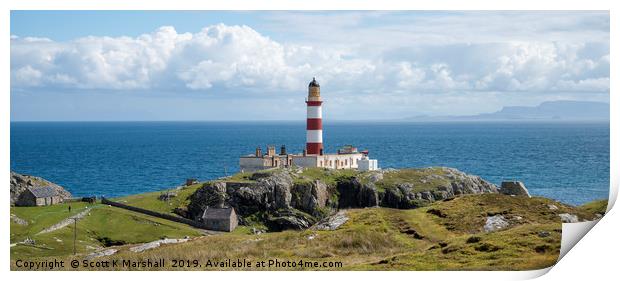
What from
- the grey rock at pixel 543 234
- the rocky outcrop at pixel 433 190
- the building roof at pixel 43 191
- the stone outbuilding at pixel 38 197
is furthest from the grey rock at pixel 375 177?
the grey rock at pixel 543 234

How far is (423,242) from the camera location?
2167 inches

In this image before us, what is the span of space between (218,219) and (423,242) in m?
29.4

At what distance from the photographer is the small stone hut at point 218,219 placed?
7942 centimetres

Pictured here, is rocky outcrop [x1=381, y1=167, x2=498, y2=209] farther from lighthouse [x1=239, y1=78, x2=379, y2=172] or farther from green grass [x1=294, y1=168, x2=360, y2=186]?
lighthouse [x1=239, y1=78, x2=379, y2=172]

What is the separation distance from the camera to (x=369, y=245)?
52719mm

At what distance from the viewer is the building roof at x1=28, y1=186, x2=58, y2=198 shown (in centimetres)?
7950

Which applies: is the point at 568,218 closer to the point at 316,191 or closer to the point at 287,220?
the point at 287,220

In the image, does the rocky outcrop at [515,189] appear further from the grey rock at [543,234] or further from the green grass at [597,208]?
the grey rock at [543,234]

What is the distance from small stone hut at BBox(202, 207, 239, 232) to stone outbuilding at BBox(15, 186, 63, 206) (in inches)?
553

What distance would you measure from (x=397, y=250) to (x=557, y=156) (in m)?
139

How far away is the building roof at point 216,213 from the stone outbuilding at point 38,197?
1398cm

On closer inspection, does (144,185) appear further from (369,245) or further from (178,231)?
(369,245)
